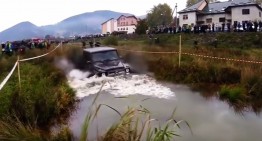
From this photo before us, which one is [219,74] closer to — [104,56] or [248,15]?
[104,56]

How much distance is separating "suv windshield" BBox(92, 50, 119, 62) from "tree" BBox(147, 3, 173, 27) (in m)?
70.7

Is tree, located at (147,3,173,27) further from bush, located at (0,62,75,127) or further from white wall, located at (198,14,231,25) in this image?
bush, located at (0,62,75,127)

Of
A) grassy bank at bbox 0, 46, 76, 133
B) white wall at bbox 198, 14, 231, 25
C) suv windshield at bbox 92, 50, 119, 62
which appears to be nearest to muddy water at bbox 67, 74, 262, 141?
grassy bank at bbox 0, 46, 76, 133

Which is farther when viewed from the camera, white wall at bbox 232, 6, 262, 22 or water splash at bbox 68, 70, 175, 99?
white wall at bbox 232, 6, 262, 22

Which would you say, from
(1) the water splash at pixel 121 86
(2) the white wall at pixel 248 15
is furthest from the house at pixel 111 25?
(1) the water splash at pixel 121 86

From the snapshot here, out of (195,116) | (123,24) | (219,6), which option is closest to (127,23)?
(123,24)

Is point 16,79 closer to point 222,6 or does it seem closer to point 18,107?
point 18,107

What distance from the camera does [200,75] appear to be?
48.0 feet

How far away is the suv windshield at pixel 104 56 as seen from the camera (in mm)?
16328

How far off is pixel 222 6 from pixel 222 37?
28974 mm

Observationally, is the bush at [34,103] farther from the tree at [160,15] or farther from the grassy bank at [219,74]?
the tree at [160,15]

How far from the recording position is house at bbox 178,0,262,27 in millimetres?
51875

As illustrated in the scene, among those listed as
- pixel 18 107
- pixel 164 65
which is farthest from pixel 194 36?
pixel 18 107

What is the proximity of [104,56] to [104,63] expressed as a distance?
520 mm
